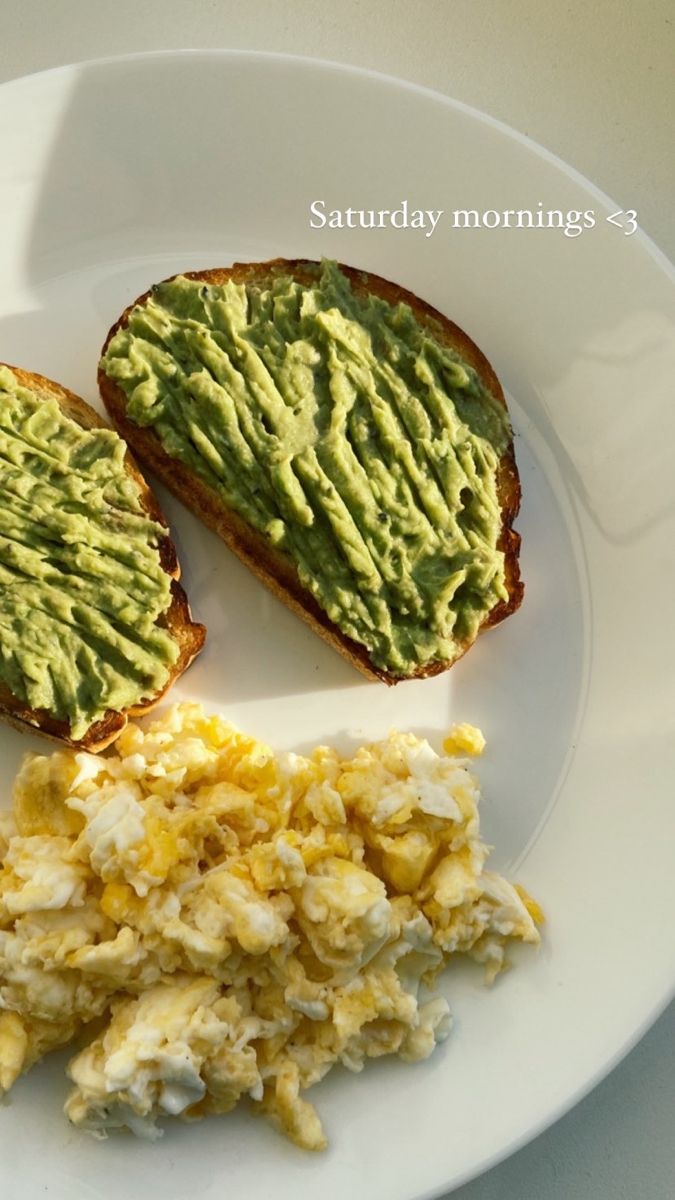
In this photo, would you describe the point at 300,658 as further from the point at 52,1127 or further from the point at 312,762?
the point at 52,1127

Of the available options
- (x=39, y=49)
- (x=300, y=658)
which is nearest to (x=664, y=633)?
(x=300, y=658)

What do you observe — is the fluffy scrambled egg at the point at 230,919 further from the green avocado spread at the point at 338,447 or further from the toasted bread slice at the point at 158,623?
the green avocado spread at the point at 338,447

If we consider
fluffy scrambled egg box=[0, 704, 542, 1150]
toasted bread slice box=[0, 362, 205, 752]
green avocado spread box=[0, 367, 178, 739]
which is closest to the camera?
fluffy scrambled egg box=[0, 704, 542, 1150]

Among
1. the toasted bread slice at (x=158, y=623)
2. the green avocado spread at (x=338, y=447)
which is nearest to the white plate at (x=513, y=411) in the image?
the toasted bread slice at (x=158, y=623)

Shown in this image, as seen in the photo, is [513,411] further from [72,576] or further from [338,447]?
[72,576]

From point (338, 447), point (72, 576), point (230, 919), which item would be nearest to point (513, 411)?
point (338, 447)

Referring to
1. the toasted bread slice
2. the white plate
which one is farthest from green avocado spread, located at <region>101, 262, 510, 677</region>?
the white plate

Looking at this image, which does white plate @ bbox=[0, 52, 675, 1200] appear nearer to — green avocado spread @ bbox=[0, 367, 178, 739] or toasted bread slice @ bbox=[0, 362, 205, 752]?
toasted bread slice @ bbox=[0, 362, 205, 752]
